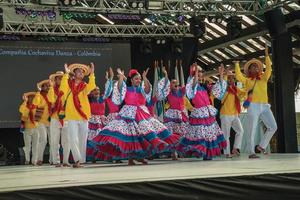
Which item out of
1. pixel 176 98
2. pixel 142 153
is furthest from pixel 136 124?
pixel 176 98

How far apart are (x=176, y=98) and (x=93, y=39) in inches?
223

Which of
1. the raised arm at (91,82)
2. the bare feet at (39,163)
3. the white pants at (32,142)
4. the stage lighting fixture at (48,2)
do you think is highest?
the stage lighting fixture at (48,2)

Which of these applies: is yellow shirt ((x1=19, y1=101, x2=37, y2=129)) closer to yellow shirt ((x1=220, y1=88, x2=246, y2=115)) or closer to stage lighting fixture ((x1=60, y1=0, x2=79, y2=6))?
stage lighting fixture ((x1=60, y1=0, x2=79, y2=6))

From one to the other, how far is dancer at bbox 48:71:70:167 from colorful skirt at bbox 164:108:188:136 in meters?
1.91

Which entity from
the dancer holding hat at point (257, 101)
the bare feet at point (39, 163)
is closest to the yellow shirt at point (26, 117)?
the bare feet at point (39, 163)

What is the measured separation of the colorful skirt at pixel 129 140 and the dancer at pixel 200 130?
2.92ft

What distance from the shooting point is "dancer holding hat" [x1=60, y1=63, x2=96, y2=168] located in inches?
302

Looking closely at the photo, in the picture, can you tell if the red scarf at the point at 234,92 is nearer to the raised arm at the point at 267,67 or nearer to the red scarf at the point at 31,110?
the raised arm at the point at 267,67

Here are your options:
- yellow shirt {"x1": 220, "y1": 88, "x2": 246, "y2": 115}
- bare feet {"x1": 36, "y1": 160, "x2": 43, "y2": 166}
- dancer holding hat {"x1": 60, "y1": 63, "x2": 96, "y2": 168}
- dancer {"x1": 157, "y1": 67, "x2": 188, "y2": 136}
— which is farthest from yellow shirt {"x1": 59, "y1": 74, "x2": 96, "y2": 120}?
bare feet {"x1": 36, "y1": 160, "x2": 43, "y2": 166}

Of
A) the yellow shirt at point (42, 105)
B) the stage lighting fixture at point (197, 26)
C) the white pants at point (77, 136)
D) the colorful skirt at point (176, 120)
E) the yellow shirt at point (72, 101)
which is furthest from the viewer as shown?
the stage lighting fixture at point (197, 26)

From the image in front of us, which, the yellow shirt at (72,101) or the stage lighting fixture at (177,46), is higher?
the stage lighting fixture at (177,46)

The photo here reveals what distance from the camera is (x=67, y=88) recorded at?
8016 mm

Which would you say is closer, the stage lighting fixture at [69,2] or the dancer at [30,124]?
the stage lighting fixture at [69,2]

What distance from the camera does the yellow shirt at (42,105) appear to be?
11.0 meters
